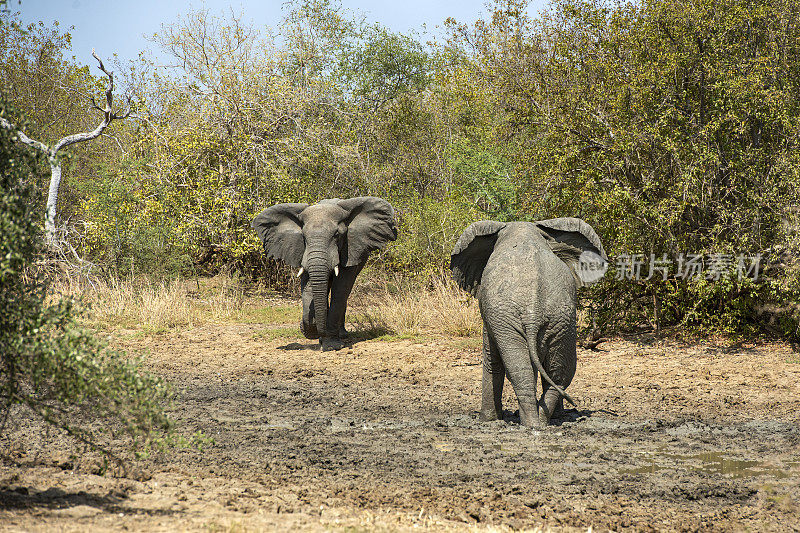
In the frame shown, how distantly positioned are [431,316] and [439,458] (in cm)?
787

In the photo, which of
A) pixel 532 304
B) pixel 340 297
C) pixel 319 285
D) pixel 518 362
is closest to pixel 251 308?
pixel 340 297

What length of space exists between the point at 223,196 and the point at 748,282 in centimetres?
1203

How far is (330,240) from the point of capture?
13.6 meters

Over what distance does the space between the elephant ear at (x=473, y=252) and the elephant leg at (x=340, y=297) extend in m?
A: 5.20

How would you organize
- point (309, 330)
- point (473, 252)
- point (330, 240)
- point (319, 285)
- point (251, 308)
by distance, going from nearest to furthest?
point (473, 252) < point (319, 285) < point (309, 330) < point (330, 240) < point (251, 308)

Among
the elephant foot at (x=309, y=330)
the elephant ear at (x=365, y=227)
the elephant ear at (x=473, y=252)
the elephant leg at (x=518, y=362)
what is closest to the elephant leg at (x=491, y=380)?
the elephant leg at (x=518, y=362)

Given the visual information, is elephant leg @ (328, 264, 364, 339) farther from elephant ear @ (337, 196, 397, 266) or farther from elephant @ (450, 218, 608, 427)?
elephant @ (450, 218, 608, 427)

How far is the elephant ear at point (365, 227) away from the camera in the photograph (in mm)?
14055

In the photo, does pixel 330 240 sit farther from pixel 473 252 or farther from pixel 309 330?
pixel 473 252

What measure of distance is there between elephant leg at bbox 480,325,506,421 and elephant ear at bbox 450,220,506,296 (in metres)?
0.88

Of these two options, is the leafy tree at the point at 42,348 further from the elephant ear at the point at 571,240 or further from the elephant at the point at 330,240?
the elephant at the point at 330,240

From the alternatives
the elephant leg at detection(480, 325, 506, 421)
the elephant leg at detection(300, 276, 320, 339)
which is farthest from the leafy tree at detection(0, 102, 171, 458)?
the elephant leg at detection(300, 276, 320, 339)

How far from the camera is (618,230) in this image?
1330 centimetres

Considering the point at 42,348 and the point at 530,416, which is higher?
the point at 42,348
